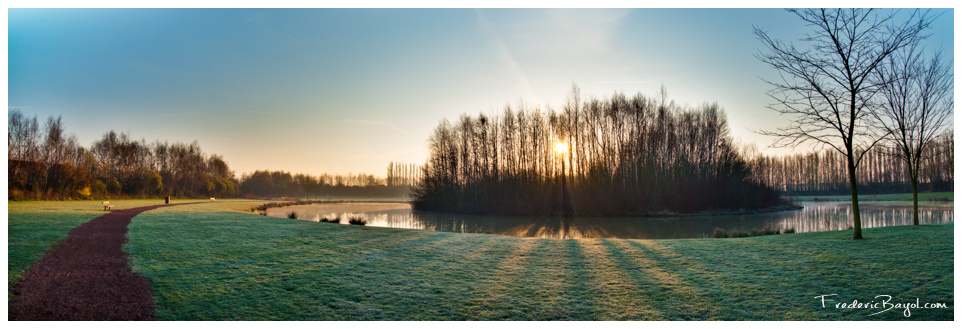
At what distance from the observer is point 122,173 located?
41.1 m

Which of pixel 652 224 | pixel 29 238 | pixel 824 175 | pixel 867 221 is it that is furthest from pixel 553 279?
pixel 824 175

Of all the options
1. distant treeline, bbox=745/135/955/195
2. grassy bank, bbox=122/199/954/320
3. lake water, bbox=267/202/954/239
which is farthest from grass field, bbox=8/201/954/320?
distant treeline, bbox=745/135/955/195

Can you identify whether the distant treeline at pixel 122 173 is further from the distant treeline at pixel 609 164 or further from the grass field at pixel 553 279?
the distant treeline at pixel 609 164

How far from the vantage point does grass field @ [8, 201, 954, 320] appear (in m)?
4.48

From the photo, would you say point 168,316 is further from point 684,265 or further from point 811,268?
point 811,268

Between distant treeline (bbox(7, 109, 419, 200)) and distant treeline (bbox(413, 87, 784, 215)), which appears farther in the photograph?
distant treeline (bbox(413, 87, 784, 215))

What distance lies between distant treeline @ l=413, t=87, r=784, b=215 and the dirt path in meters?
24.7

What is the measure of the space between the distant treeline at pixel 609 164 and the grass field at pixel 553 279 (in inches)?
796

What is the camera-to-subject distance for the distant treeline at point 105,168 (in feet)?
75.6

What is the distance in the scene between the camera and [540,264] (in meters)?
6.75

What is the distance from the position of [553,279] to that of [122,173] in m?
50.5

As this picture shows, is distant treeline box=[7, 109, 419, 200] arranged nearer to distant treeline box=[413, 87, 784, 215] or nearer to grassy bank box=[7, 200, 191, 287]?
grassy bank box=[7, 200, 191, 287]

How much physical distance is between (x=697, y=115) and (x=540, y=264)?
107 feet

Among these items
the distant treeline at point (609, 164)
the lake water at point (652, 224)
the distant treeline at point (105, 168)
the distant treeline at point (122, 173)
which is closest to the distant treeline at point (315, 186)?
the distant treeline at point (122, 173)
